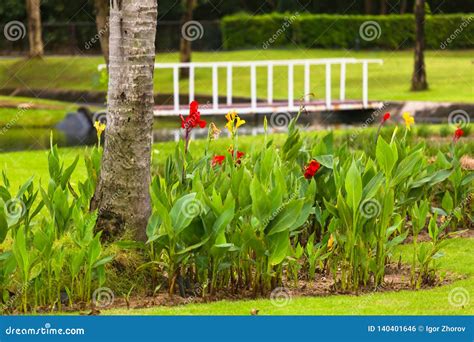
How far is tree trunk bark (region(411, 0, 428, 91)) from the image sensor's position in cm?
2558

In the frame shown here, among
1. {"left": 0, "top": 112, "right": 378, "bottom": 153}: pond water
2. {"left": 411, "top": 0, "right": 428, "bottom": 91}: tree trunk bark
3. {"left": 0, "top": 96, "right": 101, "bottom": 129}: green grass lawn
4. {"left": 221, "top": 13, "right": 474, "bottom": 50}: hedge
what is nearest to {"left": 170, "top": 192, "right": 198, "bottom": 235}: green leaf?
{"left": 0, "top": 112, "right": 378, "bottom": 153}: pond water

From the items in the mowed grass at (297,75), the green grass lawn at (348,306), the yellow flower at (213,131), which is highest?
the mowed grass at (297,75)

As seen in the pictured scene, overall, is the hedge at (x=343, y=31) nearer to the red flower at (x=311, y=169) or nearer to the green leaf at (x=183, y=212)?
the red flower at (x=311, y=169)

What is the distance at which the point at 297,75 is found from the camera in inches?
1320

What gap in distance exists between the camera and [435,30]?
37.4 meters

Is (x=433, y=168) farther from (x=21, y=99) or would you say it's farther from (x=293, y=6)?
(x=293, y=6)

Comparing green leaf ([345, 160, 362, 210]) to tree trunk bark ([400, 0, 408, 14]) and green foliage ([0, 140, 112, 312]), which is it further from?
tree trunk bark ([400, 0, 408, 14])

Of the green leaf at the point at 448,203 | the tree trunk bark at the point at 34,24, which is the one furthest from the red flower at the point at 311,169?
the tree trunk bark at the point at 34,24

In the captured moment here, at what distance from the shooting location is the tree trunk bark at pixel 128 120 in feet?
25.3

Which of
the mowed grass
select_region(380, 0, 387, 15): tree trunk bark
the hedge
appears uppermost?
select_region(380, 0, 387, 15): tree trunk bark

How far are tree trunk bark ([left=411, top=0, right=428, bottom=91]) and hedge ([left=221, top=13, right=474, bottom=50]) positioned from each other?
964cm

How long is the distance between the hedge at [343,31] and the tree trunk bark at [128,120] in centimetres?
2928

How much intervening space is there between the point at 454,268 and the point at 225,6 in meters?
36.0

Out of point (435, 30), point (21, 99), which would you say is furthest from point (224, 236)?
point (435, 30)
